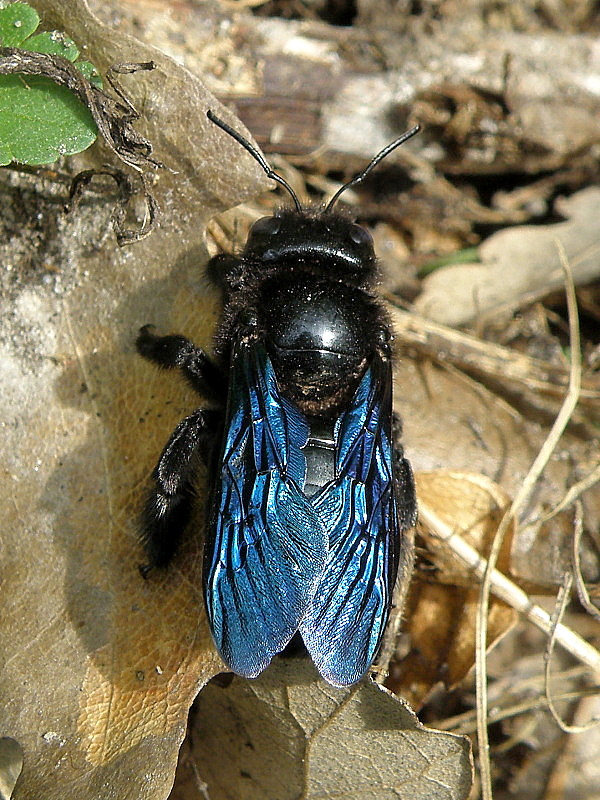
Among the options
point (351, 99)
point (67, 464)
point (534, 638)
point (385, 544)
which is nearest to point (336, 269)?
point (385, 544)

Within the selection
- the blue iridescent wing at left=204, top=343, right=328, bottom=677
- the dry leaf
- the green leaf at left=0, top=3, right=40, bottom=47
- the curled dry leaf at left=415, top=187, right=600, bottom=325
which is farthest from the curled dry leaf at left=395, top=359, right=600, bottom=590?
the green leaf at left=0, top=3, right=40, bottom=47

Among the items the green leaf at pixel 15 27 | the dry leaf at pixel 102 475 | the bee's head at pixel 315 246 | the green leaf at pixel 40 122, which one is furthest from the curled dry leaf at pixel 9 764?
the green leaf at pixel 15 27

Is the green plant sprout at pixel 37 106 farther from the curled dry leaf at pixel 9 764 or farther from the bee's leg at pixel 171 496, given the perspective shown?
the curled dry leaf at pixel 9 764

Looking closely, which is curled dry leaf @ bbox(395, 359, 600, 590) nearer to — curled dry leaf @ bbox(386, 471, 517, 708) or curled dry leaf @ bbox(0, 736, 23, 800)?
curled dry leaf @ bbox(386, 471, 517, 708)

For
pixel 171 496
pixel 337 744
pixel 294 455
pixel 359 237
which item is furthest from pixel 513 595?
pixel 359 237

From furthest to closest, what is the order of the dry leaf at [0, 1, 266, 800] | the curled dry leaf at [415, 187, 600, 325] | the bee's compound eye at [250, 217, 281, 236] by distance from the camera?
the curled dry leaf at [415, 187, 600, 325], the bee's compound eye at [250, 217, 281, 236], the dry leaf at [0, 1, 266, 800]

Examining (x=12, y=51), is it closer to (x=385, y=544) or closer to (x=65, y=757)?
(x=385, y=544)
